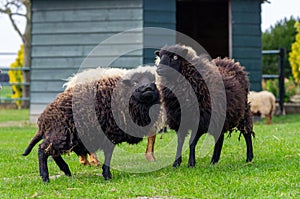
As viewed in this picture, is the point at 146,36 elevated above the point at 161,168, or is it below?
above

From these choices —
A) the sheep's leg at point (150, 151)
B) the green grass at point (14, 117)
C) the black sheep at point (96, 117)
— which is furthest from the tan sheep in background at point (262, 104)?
the black sheep at point (96, 117)

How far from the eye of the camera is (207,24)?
1992 centimetres

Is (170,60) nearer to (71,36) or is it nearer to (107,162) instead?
(107,162)

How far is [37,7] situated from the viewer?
16219 mm

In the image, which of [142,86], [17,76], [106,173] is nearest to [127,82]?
[142,86]

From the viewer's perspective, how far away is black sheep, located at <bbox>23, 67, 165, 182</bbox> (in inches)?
281

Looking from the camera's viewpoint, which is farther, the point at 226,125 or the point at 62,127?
the point at 226,125

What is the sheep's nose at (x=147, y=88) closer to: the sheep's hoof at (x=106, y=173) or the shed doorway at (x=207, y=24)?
the sheep's hoof at (x=106, y=173)

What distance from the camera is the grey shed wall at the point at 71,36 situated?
15.3m

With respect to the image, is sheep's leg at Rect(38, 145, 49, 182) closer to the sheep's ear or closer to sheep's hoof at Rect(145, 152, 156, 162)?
the sheep's ear

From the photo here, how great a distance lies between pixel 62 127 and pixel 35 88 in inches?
377

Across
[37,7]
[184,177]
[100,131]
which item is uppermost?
[37,7]

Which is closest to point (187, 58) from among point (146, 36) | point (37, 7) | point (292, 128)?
point (292, 128)

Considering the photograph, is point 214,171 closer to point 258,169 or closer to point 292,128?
point 258,169
